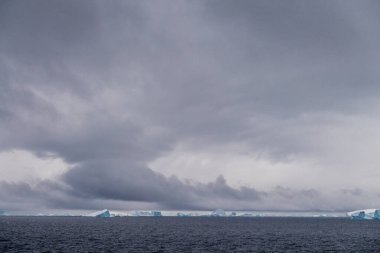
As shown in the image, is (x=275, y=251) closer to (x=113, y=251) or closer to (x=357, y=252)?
(x=357, y=252)

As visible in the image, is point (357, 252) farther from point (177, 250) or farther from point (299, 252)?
point (177, 250)

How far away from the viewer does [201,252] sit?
10619 cm

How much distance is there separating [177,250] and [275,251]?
3215 cm

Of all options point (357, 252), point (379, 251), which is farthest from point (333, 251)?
point (379, 251)

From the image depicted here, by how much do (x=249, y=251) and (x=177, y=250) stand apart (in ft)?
77.0

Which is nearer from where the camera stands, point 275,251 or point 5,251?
point 5,251

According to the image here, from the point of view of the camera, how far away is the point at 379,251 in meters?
116

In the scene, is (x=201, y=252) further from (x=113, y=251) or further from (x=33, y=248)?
(x=33, y=248)

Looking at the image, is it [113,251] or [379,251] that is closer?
[113,251]

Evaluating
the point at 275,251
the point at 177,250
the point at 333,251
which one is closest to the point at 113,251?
the point at 177,250

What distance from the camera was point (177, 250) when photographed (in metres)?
111

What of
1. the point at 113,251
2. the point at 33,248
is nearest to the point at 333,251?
the point at 113,251

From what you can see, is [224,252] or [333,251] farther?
[333,251]

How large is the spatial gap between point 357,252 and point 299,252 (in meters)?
20.7
